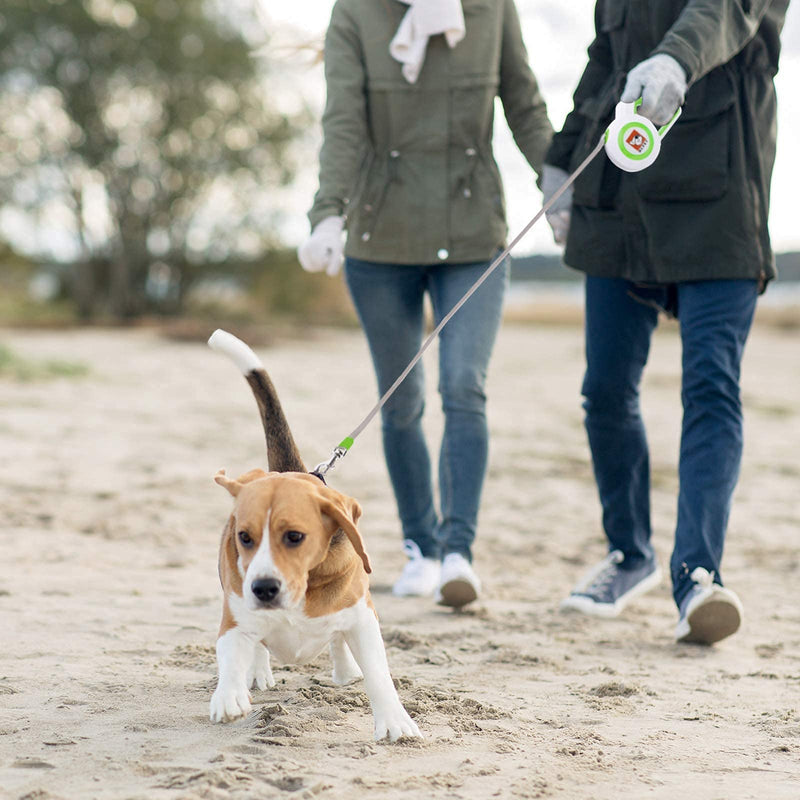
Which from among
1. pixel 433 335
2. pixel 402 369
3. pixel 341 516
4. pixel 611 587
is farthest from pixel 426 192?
pixel 341 516

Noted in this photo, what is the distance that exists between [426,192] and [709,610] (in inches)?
64.5

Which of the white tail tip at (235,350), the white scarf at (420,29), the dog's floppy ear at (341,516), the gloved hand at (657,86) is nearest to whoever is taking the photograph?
the dog's floppy ear at (341,516)

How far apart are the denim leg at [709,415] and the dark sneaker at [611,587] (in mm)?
382

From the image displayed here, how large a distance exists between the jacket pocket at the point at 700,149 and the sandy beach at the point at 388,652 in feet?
4.42

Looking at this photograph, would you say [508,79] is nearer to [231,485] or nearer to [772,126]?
[772,126]

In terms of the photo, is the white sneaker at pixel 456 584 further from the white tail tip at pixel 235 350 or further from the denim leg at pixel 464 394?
the white tail tip at pixel 235 350

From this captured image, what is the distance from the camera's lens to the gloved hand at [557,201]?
358cm

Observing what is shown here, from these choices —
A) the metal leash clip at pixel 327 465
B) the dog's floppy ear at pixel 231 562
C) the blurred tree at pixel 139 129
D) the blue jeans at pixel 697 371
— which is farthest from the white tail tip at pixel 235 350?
the blurred tree at pixel 139 129

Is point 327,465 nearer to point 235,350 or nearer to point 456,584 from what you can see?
point 235,350

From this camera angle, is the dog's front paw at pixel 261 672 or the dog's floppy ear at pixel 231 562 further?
the dog's front paw at pixel 261 672

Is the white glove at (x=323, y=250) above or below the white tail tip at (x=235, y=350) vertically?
above

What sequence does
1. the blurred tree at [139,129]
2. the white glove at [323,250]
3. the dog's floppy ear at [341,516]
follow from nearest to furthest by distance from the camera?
the dog's floppy ear at [341,516]
the white glove at [323,250]
the blurred tree at [139,129]

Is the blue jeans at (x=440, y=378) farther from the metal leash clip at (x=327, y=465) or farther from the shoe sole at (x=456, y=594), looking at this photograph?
the metal leash clip at (x=327, y=465)

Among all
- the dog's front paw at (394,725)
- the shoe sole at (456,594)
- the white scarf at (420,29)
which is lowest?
the shoe sole at (456,594)
